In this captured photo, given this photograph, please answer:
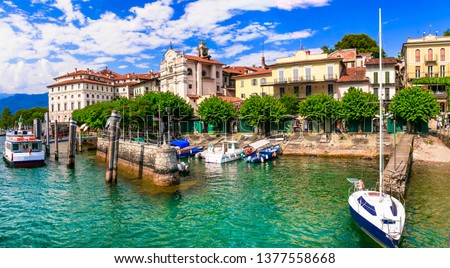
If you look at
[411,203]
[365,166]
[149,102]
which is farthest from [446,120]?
[149,102]

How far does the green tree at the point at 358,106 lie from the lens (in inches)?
1313

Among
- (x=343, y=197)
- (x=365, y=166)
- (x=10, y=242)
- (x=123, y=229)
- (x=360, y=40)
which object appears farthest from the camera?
(x=360, y=40)

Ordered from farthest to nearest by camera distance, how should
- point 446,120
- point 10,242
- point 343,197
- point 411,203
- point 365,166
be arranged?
point 446,120 → point 365,166 → point 343,197 → point 411,203 → point 10,242

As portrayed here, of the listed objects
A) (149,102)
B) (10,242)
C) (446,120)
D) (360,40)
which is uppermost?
(360,40)

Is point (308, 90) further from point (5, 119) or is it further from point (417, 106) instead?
point (5, 119)

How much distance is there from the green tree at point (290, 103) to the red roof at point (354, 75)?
620 cm

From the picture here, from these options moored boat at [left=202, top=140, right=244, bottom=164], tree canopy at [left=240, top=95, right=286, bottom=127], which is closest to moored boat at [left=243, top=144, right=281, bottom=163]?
moored boat at [left=202, top=140, right=244, bottom=164]

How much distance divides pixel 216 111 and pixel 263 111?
6.58 metres

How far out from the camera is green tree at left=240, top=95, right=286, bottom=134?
3653cm

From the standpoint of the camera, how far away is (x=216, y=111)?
40156mm

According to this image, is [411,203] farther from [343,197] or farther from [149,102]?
[149,102]

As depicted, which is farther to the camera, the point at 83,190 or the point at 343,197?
the point at 83,190

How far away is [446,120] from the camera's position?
3484cm

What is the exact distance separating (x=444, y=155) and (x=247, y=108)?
19.8m
